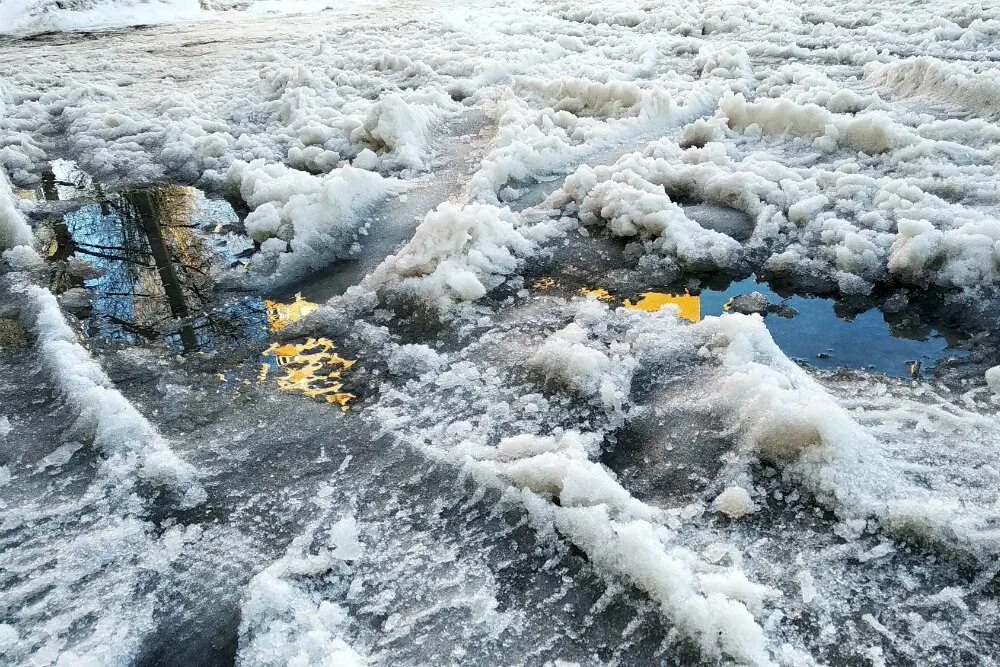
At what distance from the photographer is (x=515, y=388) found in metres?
2.68

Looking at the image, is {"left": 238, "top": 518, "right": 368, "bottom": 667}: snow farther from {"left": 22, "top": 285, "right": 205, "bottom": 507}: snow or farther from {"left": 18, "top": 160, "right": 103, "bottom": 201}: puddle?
{"left": 18, "top": 160, "right": 103, "bottom": 201}: puddle

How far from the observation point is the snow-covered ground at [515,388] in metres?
1.82

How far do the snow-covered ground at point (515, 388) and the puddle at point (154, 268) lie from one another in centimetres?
3

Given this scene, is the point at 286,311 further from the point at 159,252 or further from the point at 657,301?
the point at 657,301

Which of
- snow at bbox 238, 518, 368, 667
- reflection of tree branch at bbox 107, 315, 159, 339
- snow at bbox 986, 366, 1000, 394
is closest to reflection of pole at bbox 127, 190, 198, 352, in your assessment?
reflection of tree branch at bbox 107, 315, 159, 339

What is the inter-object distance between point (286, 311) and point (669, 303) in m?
1.83

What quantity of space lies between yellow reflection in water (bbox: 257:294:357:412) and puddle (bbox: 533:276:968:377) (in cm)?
108

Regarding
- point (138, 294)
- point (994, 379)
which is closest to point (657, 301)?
point (994, 379)

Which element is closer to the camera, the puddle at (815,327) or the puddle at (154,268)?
the puddle at (815,327)

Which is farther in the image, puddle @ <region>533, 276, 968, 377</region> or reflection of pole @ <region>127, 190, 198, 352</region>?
reflection of pole @ <region>127, 190, 198, 352</region>

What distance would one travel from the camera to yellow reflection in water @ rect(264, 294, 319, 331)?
325 centimetres

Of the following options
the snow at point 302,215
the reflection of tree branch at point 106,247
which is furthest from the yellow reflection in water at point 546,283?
the reflection of tree branch at point 106,247

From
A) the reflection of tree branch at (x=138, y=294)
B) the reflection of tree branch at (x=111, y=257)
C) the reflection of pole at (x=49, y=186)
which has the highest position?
the reflection of pole at (x=49, y=186)

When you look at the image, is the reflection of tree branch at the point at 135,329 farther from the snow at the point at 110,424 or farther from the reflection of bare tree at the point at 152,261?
the snow at the point at 110,424
